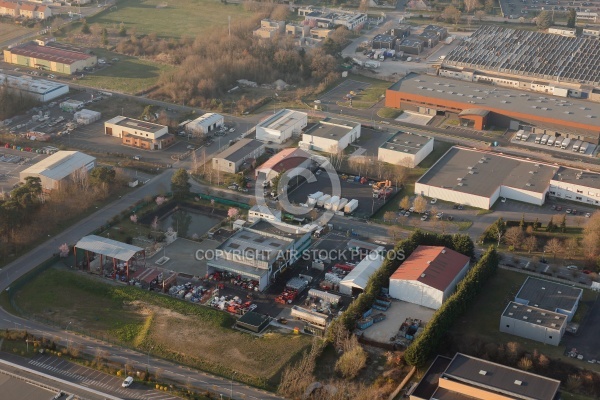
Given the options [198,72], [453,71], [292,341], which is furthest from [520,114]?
[292,341]

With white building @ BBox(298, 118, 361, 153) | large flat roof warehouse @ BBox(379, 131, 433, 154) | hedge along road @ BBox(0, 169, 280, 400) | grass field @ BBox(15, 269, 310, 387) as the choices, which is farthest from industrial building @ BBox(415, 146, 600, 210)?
hedge along road @ BBox(0, 169, 280, 400)

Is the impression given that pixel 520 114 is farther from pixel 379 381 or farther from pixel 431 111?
pixel 379 381

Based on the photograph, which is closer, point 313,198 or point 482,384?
point 482,384

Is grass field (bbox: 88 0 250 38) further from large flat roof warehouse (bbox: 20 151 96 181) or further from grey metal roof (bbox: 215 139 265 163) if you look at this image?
large flat roof warehouse (bbox: 20 151 96 181)

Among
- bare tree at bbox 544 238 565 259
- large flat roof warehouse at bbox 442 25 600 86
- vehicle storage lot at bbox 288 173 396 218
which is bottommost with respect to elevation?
vehicle storage lot at bbox 288 173 396 218

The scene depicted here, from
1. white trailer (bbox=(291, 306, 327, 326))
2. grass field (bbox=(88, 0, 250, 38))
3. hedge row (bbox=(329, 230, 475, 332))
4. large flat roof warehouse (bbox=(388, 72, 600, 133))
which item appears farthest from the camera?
grass field (bbox=(88, 0, 250, 38))

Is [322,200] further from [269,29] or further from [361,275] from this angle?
[269,29]

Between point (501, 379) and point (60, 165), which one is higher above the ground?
point (501, 379)

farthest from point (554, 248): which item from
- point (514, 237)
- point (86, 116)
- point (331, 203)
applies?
point (86, 116)
